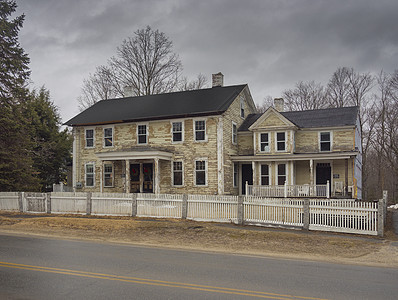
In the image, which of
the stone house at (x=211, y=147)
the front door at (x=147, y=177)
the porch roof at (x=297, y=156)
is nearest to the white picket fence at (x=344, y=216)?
the stone house at (x=211, y=147)

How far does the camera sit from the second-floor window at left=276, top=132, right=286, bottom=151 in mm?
26297

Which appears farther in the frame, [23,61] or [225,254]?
[23,61]

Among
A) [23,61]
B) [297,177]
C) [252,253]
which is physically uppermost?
[23,61]

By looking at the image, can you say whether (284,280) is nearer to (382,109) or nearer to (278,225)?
(278,225)

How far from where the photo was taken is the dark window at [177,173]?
26781 mm

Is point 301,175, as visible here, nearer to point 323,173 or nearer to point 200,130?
point 323,173

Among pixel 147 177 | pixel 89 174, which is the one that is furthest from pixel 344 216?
pixel 89 174

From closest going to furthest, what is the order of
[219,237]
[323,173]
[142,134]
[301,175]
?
[219,237] → [323,173] → [301,175] → [142,134]

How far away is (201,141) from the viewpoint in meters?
26.2

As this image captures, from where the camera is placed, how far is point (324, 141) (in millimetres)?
25984

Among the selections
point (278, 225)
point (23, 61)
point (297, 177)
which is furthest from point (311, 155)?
point (23, 61)

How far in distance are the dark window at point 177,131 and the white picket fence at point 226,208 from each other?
8740 millimetres

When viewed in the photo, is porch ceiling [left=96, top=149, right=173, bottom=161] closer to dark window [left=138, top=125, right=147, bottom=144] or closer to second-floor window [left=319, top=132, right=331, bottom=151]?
dark window [left=138, top=125, right=147, bottom=144]

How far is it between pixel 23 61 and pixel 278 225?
2208cm
